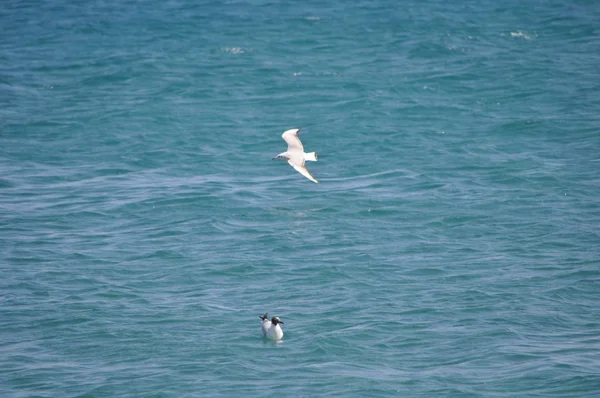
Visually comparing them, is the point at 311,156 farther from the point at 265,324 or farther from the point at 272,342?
the point at 272,342

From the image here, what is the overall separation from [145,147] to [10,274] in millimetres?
10737

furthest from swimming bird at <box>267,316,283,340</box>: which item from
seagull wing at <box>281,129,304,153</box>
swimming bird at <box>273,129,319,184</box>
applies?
seagull wing at <box>281,129,304,153</box>

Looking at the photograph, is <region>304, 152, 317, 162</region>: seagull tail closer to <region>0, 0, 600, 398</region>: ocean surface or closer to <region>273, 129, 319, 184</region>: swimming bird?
<region>273, 129, 319, 184</region>: swimming bird

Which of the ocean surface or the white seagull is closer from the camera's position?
the ocean surface

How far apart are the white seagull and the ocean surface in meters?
0.32

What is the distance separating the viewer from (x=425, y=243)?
23.9 m

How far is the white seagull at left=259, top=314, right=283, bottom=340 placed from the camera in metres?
18.2

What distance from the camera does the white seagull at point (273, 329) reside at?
18250mm

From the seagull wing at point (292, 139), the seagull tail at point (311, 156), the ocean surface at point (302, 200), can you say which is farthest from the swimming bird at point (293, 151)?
the ocean surface at point (302, 200)

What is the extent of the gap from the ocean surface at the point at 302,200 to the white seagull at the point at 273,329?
1.04ft

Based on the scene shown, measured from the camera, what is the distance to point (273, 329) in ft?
59.9

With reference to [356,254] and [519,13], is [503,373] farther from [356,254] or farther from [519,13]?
[519,13]

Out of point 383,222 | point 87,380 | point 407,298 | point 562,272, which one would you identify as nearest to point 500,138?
point 383,222

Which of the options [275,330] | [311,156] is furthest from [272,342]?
[311,156]
